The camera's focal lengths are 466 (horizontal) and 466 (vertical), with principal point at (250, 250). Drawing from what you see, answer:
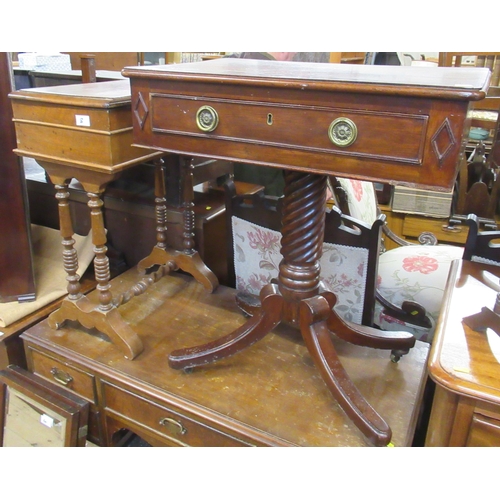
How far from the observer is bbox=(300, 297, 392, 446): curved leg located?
0.83m

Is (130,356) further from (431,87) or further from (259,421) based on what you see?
(431,87)

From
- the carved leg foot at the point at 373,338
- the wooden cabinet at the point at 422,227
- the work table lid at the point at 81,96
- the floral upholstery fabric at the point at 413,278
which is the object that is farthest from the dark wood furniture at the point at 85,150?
the wooden cabinet at the point at 422,227

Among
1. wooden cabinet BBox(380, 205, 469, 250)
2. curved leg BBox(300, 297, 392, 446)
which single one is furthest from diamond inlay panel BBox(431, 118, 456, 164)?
wooden cabinet BBox(380, 205, 469, 250)

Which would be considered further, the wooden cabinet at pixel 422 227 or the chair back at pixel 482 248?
the wooden cabinet at pixel 422 227

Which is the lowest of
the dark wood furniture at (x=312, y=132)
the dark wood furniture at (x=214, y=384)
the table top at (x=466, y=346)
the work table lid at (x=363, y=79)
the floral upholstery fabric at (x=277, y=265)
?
the dark wood furniture at (x=214, y=384)

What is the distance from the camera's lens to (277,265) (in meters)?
1.26

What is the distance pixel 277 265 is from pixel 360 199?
1.55 feet

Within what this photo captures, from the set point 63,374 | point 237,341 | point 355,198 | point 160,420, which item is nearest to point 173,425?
point 160,420

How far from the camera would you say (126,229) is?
1.51 meters

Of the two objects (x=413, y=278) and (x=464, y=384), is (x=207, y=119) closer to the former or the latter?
(x=464, y=384)

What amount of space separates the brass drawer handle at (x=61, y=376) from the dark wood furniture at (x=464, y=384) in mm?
810

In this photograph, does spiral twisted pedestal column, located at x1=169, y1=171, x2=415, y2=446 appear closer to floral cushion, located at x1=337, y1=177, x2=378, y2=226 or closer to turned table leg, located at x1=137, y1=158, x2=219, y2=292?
turned table leg, located at x1=137, y1=158, x2=219, y2=292

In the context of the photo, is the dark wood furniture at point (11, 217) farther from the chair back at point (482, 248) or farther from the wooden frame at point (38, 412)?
the chair back at point (482, 248)

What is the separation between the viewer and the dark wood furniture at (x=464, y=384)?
634mm
